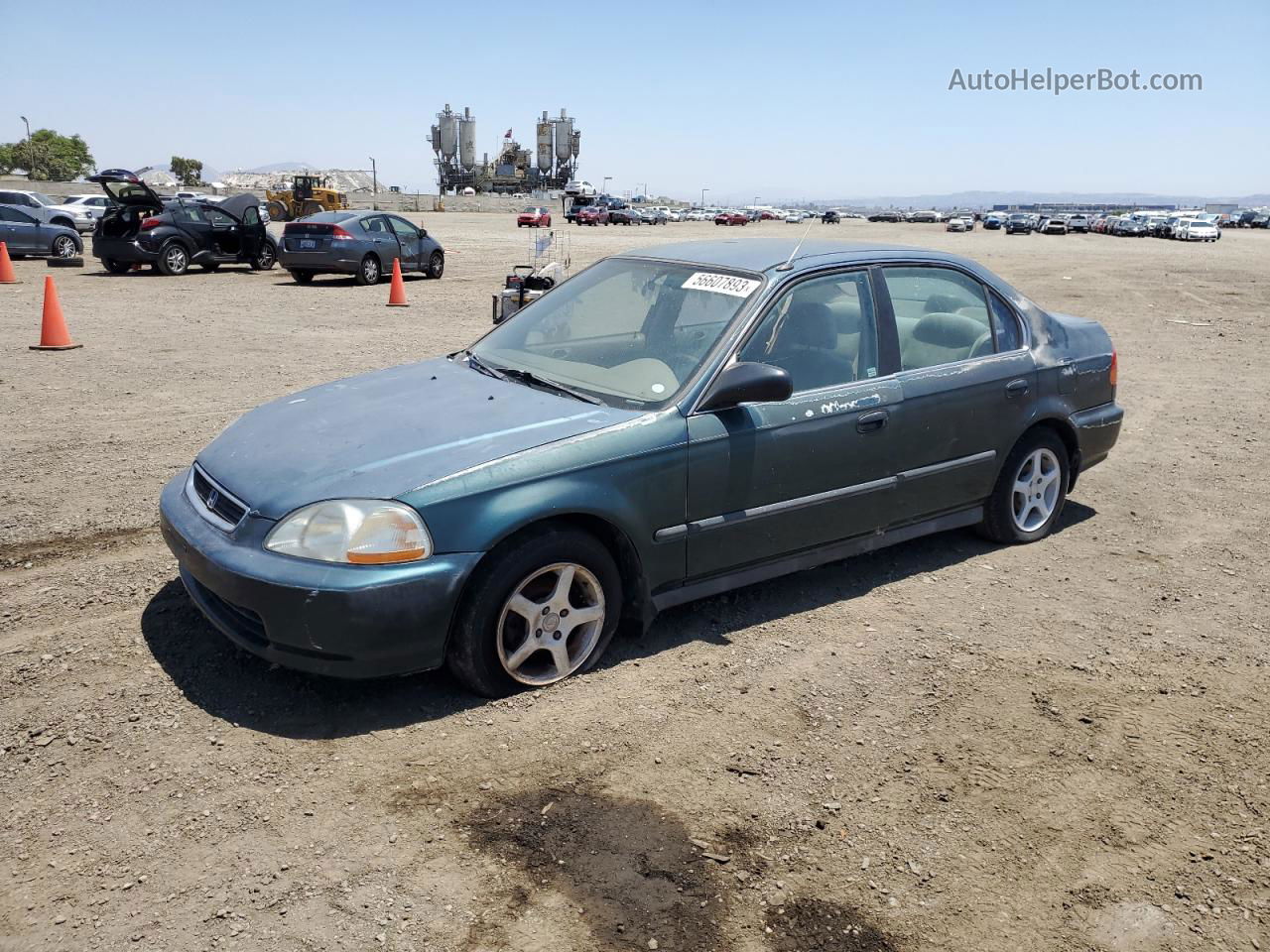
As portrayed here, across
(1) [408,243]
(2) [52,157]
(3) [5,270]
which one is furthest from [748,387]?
(2) [52,157]

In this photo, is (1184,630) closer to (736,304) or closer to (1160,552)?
(1160,552)

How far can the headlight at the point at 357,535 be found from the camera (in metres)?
3.46

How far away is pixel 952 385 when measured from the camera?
16.4 ft

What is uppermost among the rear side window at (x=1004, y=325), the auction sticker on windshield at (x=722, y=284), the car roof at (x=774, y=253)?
the car roof at (x=774, y=253)

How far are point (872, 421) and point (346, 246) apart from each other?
54.5 ft

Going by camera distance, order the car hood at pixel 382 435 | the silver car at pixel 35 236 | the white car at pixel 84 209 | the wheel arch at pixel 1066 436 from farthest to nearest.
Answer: the white car at pixel 84 209 → the silver car at pixel 35 236 → the wheel arch at pixel 1066 436 → the car hood at pixel 382 435

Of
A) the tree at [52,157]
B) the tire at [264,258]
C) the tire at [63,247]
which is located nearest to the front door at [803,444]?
the tire at [264,258]

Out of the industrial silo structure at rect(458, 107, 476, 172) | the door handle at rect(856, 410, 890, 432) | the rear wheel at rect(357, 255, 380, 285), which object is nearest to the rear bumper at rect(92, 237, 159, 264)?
the rear wheel at rect(357, 255, 380, 285)

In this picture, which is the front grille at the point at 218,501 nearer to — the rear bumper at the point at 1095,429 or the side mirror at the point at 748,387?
the side mirror at the point at 748,387

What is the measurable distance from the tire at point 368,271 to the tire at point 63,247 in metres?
7.96

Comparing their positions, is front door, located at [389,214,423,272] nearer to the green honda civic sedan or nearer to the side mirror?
the green honda civic sedan

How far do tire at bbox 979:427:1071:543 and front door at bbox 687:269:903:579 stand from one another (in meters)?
1.01

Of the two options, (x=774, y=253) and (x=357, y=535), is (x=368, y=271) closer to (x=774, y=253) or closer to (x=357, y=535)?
(x=774, y=253)

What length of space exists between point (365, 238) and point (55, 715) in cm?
1733
